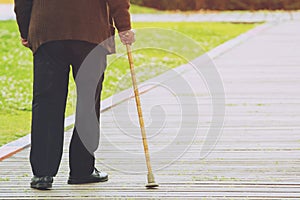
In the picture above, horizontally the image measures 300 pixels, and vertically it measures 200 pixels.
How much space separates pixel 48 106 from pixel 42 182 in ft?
1.52

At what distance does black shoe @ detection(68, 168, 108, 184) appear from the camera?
5.70 meters

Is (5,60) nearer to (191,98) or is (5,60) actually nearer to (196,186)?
(191,98)

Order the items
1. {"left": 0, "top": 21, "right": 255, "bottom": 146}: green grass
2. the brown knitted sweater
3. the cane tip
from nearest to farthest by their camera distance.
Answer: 1. the brown knitted sweater
2. the cane tip
3. {"left": 0, "top": 21, "right": 255, "bottom": 146}: green grass

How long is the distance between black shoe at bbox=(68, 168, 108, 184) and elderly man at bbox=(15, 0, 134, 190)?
7.4 inches

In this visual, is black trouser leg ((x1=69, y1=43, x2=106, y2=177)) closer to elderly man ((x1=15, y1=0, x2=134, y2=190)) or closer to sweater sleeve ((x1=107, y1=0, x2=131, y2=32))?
elderly man ((x1=15, y1=0, x2=134, y2=190))

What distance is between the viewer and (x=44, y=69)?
5.38 m

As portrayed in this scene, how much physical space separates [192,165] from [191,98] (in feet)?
14.2

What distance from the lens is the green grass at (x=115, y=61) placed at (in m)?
9.85

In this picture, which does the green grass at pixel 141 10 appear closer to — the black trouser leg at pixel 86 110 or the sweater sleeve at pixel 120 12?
the black trouser leg at pixel 86 110

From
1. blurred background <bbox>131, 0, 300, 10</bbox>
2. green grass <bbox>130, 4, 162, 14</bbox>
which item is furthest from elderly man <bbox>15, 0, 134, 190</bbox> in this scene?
blurred background <bbox>131, 0, 300, 10</bbox>

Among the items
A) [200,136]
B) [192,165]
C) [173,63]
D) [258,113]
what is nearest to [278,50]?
[173,63]

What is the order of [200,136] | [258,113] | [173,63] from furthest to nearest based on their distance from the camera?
[173,63] → [258,113] → [200,136]

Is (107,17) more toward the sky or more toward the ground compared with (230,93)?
more toward the sky

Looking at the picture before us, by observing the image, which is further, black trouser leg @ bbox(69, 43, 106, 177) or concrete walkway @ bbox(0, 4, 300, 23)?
concrete walkway @ bbox(0, 4, 300, 23)
